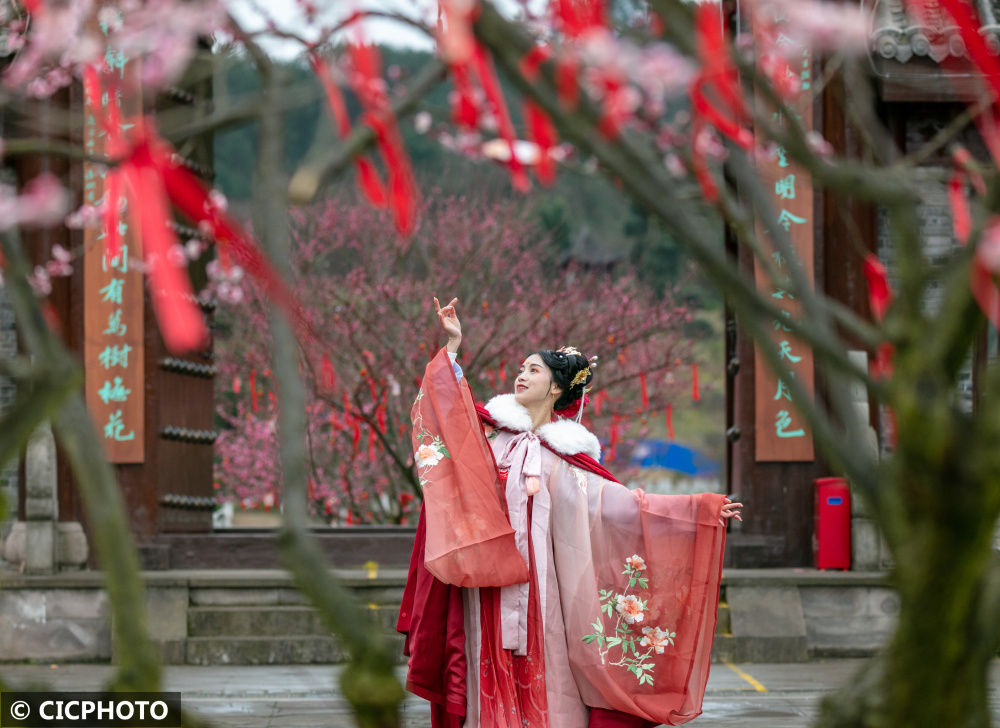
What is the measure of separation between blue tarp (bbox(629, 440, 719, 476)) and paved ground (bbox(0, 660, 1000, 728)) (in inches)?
258

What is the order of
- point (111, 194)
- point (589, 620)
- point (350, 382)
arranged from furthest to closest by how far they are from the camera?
1. point (350, 382)
2. point (111, 194)
3. point (589, 620)

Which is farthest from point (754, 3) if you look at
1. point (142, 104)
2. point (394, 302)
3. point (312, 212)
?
point (312, 212)

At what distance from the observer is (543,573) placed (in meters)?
5.20

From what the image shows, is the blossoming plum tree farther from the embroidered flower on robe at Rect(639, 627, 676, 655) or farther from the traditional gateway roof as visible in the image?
the embroidered flower on robe at Rect(639, 627, 676, 655)

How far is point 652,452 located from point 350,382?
18.1 ft

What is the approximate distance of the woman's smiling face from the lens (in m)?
5.41

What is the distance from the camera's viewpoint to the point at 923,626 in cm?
199

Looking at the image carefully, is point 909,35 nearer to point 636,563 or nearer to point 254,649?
point 636,563

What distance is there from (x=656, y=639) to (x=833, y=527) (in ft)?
12.1

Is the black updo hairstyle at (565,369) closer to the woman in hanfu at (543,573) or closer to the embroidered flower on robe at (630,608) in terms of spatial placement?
the woman in hanfu at (543,573)

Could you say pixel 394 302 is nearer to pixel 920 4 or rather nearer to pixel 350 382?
pixel 350 382

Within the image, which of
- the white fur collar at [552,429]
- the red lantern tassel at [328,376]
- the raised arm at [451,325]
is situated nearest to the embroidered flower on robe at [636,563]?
the white fur collar at [552,429]

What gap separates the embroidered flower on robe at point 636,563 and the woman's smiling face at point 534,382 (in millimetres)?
736

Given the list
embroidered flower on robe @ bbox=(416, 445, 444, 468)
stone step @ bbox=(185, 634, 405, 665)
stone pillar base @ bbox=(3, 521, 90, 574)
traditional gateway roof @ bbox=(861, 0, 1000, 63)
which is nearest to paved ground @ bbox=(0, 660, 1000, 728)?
stone step @ bbox=(185, 634, 405, 665)
